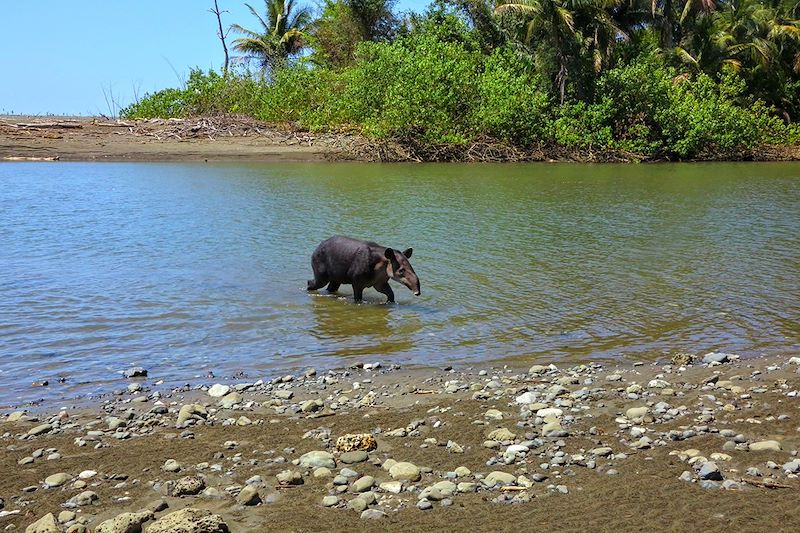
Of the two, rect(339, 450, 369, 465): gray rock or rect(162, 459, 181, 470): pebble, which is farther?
rect(339, 450, 369, 465): gray rock

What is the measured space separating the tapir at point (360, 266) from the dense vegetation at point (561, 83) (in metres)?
25.9

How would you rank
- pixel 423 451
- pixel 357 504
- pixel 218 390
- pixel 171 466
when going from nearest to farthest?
pixel 357 504 → pixel 171 466 → pixel 423 451 → pixel 218 390

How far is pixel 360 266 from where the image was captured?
1179cm

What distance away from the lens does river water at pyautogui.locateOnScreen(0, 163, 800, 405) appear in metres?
9.43

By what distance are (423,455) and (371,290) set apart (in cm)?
770

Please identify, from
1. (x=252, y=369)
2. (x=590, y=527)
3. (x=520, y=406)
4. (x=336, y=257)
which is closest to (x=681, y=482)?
(x=590, y=527)

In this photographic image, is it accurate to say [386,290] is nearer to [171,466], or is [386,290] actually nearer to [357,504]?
[171,466]

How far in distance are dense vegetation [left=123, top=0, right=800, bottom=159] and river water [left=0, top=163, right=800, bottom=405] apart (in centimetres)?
1352

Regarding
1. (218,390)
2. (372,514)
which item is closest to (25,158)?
(218,390)

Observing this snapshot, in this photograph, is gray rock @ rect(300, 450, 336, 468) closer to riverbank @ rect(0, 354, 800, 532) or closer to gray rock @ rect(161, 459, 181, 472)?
riverbank @ rect(0, 354, 800, 532)

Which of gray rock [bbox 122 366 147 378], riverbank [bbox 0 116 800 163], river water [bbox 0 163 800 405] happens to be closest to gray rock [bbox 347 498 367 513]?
river water [bbox 0 163 800 405]

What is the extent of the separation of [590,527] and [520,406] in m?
2.41

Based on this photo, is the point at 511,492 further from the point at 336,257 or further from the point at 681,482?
the point at 336,257

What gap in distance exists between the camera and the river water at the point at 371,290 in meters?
9.43
